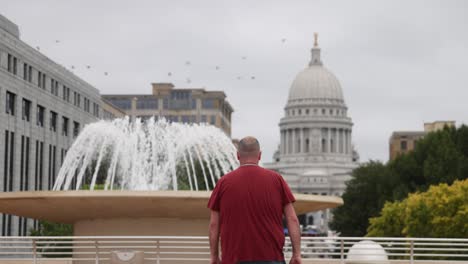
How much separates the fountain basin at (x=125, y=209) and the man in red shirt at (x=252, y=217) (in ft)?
44.2

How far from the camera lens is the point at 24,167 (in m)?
63.9

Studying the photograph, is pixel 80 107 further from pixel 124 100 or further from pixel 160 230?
pixel 124 100

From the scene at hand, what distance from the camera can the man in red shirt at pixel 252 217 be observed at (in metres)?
9.80

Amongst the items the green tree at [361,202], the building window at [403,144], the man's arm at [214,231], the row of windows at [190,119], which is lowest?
the man's arm at [214,231]

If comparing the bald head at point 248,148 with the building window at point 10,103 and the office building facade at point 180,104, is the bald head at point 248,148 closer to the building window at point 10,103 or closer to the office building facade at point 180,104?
the building window at point 10,103

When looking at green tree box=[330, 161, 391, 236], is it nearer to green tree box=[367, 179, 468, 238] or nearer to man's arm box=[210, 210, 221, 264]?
green tree box=[367, 179, 468, 238]

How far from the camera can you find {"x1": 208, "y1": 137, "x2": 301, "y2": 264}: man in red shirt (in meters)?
9.80

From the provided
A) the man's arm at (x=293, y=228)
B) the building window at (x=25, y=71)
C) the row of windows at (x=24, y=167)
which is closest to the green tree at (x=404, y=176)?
the row of windows at (x=24, y=167)

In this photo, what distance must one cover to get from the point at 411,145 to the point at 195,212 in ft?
469

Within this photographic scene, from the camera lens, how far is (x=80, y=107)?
79.7 m

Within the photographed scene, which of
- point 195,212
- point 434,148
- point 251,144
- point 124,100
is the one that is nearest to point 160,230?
point 195,212

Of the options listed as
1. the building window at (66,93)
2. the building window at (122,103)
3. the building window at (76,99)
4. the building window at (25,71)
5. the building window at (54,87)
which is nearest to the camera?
the building window at (25,71)

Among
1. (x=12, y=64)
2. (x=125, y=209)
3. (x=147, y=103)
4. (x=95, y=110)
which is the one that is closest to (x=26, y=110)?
(x=12, y=64)

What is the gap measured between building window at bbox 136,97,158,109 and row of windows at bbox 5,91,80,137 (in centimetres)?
6998
